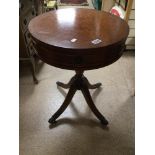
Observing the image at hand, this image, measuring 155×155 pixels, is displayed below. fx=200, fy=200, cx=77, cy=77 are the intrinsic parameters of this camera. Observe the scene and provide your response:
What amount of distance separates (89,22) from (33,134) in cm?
88

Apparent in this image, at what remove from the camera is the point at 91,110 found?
1597mm

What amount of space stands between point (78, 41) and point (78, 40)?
1 centimetres

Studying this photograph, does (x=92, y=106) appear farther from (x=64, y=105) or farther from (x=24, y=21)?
(x=24, y=21)

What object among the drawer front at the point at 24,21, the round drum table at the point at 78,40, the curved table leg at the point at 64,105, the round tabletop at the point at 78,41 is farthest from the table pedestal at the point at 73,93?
the drawer front at the point at 24,21

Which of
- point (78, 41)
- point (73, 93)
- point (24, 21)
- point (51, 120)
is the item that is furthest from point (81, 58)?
point (24, 21)

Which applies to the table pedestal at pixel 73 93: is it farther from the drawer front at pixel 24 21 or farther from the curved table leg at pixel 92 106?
the drawer front at pixel 24 21

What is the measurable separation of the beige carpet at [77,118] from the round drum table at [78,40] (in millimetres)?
514

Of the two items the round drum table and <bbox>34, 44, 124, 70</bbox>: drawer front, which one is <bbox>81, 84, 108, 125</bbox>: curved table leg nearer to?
the round drum table

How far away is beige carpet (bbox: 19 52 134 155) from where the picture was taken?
1.36 meters

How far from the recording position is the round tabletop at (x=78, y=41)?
41.4 inches

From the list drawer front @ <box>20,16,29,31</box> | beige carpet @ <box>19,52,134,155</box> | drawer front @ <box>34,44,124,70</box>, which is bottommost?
beige carpet @ <box>19,52,134,155</box>

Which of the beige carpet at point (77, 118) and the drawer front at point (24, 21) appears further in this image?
the drawer front at point (24, 21)

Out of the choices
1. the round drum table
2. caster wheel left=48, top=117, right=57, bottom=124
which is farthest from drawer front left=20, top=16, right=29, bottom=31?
caster wheel left=48, top=117, right=57, bottom=124
